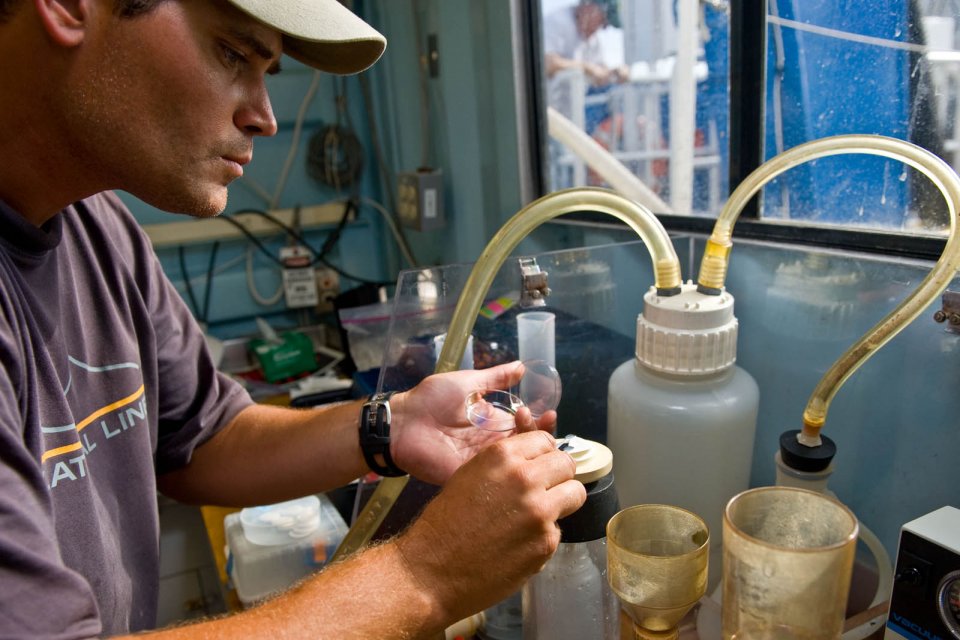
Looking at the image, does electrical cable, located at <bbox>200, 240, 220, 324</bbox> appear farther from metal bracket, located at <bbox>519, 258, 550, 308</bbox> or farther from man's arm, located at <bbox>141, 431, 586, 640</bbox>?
man's arm, located at <bbox>141, 431, 586, 640</bbox>

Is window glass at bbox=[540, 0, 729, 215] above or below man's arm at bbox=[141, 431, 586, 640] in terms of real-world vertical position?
above

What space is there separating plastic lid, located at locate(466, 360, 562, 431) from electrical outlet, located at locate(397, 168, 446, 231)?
4.15 ft

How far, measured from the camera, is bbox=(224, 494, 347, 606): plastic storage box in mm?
1097

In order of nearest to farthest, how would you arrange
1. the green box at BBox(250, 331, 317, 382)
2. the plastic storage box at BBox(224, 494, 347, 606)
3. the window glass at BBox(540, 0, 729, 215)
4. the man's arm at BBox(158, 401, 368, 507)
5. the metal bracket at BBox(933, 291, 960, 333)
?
the metal bracket at BBox(933, 291, 960, 333)
the man's arm at BBox(158, 401, 368, 507)
the plastic storage box at BBox(224, 494, 347, 606)
the window glass at BBox(540, 0, 729, 215)
the green box at BBox(250, 331, 317, 382)

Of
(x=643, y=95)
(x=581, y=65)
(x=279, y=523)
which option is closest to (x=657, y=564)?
(x=279, y=523)

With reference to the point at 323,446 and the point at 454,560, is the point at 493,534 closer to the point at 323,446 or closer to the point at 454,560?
the point at 454,560

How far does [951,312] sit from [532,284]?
0.47m

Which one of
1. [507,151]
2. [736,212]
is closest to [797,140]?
[736,212]

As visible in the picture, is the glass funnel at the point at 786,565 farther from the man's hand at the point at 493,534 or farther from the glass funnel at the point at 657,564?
the man's hand at the point at 493,534

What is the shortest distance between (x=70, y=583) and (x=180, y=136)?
1.52 ft

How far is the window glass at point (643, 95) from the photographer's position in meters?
1.20

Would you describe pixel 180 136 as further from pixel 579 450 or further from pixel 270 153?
pixel 270 153

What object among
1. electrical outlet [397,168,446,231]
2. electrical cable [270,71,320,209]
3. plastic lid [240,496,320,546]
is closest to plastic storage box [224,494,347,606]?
plastic lid [240,496,320,546]

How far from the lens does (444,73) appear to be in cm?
197
